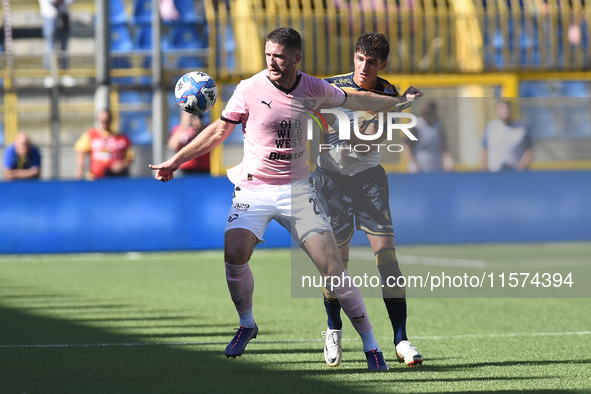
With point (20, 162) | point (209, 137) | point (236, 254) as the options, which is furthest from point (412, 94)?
point (20, 162)

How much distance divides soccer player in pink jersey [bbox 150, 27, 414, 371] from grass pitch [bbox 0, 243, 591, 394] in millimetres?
612

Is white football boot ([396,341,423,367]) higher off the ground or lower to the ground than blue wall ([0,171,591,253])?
higher

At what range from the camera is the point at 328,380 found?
532 centimetres

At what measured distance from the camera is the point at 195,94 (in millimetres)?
5863

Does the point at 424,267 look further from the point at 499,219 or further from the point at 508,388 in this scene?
the point at 508,388

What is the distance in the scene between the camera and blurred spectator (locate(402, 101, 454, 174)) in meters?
14.2

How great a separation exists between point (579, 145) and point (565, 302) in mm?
6506

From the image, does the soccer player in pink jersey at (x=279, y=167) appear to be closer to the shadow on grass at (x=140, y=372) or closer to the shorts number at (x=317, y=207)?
the shorts number at (x=317, y=207)

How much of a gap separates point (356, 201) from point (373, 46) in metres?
1.07

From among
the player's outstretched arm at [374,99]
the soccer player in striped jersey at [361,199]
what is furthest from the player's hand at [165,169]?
the player's outstretched arm at [374,99]

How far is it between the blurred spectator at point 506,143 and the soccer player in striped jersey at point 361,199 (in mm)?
8674

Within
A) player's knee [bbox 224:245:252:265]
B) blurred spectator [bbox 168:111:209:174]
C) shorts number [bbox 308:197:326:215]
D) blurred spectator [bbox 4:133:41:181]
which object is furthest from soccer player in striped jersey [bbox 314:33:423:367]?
blurred spectator [bbox 4:133:41:181]

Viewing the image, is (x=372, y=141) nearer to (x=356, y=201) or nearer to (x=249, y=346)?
(x=356, y=201)

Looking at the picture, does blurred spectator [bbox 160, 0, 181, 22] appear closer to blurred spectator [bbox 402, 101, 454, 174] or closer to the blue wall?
the blue wall
